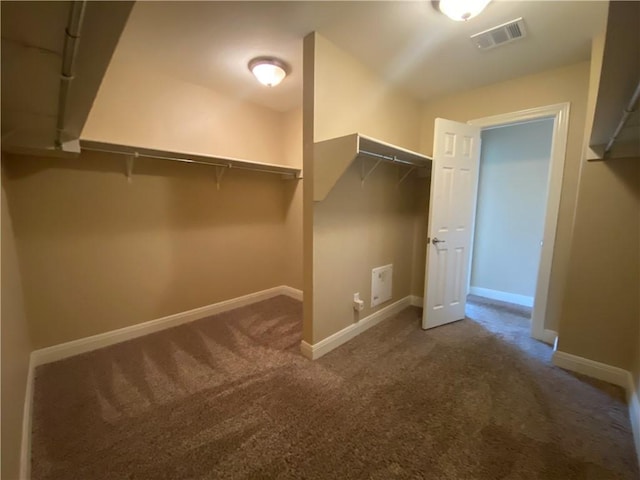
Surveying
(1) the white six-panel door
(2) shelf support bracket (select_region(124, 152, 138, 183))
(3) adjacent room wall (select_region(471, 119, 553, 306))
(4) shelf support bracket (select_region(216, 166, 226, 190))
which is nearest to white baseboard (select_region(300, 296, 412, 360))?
(1) the white six-panel door

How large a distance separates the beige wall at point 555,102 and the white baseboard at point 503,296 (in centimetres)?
113

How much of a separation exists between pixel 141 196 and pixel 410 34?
102 inches

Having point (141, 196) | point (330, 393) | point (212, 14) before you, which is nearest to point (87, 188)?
point (141, 196)

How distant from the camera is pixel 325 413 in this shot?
1.69 metres

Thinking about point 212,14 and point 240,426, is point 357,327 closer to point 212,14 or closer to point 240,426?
point 240,426

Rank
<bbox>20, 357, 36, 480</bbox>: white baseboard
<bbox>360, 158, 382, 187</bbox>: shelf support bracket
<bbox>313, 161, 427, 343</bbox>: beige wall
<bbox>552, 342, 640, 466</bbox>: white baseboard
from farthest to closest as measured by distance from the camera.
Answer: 1. <bbox>360, 158, 382, 187</bbox>: shelf support bracket
2. <bbox>313, 161, 427, 343</bbox>: beige wall
3. <bbox>552, 342, 640, 466</bbox>: white baseboard
4. <bbox>20, 357, 36, 480</bbox>: white baseboard

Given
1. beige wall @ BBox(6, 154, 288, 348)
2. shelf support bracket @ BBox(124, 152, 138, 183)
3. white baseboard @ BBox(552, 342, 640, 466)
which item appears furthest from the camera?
shelf support bracket @ BBox(124, 152, 138, 183)

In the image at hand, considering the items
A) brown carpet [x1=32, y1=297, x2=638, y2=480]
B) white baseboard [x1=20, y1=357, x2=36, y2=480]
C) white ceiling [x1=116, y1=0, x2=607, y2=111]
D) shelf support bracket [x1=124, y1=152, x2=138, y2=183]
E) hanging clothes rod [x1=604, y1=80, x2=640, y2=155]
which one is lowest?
brown carpet [x1=32, y1=297, x2=638, y2=480]

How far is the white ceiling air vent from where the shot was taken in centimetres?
188

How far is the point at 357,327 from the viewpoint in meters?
2.66

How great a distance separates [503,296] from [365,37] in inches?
141

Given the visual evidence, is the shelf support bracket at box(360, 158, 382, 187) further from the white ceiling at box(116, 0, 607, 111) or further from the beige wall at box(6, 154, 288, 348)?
the beige wall at box(6, 154, 288, 348)

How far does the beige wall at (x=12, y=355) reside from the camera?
111cm

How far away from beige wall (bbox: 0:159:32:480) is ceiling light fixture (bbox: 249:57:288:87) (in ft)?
6.53
